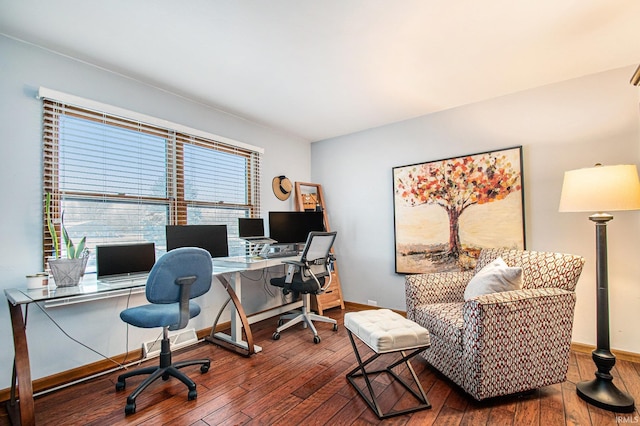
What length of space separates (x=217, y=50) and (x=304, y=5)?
780 mm

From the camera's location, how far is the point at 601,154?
8.29 ft

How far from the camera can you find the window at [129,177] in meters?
2.22

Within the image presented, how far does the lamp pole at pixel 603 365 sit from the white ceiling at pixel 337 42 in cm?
130

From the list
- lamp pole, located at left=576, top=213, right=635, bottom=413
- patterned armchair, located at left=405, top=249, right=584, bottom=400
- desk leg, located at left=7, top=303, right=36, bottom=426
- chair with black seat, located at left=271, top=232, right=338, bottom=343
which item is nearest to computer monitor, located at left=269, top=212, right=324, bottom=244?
chair with black seat, located at left=271, top=232, right=338, bottom=343

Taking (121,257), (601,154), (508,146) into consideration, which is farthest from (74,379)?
(601,154)

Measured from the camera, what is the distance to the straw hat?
12.9ft

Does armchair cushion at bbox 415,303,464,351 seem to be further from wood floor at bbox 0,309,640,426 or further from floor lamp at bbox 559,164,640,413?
floor lamp at bbox 559,164,640,413

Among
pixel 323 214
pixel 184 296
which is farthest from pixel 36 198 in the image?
pixel 323 214

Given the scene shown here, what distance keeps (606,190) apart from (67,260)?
3.54 metres

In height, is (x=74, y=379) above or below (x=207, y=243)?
below

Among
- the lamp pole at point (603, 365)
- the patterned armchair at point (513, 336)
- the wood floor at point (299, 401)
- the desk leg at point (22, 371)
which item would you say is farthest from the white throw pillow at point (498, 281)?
the desk leg at point (22, 371)

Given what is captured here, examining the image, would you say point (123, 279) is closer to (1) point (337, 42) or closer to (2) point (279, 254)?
(2) point (279, 254)

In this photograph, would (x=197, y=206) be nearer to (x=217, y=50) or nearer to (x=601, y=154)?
(x=217, y=50)

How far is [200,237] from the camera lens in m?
2.82
